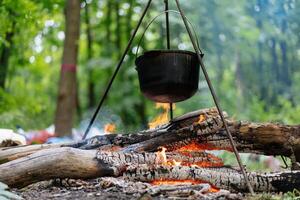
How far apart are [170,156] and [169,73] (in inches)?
30.0

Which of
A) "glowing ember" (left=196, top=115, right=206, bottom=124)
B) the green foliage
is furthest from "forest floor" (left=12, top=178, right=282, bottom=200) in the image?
the green foliage

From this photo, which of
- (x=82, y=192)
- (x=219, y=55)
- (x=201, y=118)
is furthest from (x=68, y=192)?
(x=219, y=55)

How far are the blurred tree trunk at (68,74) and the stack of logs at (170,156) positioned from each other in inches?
90.7

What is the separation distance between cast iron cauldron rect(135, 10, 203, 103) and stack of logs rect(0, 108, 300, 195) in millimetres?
278

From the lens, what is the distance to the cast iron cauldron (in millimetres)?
3967

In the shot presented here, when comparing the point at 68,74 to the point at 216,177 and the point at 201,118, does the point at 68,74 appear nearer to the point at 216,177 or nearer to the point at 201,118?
the point at 201,118

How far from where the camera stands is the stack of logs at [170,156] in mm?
3480

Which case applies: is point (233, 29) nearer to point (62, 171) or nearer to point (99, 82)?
point (99, 82)

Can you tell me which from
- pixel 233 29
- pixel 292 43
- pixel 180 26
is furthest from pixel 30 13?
pixel 233 29

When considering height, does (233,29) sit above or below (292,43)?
above

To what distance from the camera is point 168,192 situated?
3250mm

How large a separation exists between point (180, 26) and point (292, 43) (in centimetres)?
305

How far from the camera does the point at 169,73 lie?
156 inches

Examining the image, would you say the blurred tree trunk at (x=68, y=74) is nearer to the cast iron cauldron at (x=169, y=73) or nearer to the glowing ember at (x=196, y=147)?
the cast iron cauldron at (x=169, y=73)
